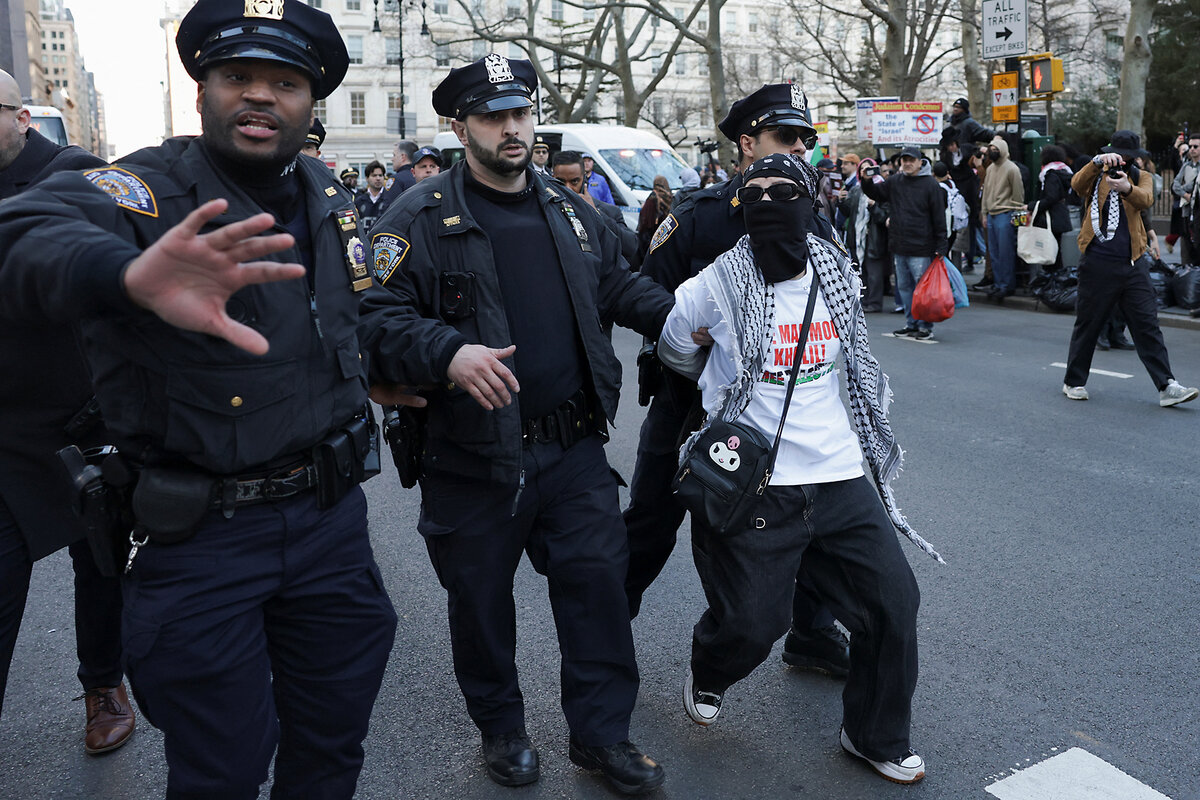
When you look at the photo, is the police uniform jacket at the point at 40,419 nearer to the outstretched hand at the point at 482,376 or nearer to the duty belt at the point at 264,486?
the duty belt at the point at 264,486

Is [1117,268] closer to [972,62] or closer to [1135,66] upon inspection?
[1135,66]

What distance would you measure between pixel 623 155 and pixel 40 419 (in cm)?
1670

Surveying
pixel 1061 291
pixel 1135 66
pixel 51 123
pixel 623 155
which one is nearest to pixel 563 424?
pixel 1061 291

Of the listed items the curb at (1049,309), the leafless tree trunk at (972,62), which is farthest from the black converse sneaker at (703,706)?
the leafless tree trunk at (972,62)

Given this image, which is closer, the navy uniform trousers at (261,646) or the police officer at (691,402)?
the navy uniform trousers at (261,646)

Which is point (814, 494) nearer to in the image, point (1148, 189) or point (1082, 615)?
point (1082, 615)

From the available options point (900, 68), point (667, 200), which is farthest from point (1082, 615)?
point (900, 68)

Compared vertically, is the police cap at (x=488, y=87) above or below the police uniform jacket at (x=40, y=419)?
above

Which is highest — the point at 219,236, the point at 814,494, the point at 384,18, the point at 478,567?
the point at 384,18

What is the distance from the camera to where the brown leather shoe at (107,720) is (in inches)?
137

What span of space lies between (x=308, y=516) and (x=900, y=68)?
26.2 metres

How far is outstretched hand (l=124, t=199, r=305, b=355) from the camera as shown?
1.83 m

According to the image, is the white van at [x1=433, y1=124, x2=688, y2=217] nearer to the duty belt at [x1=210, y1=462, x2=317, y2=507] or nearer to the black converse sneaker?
the black converse sneaker

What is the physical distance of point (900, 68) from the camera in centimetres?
2619
